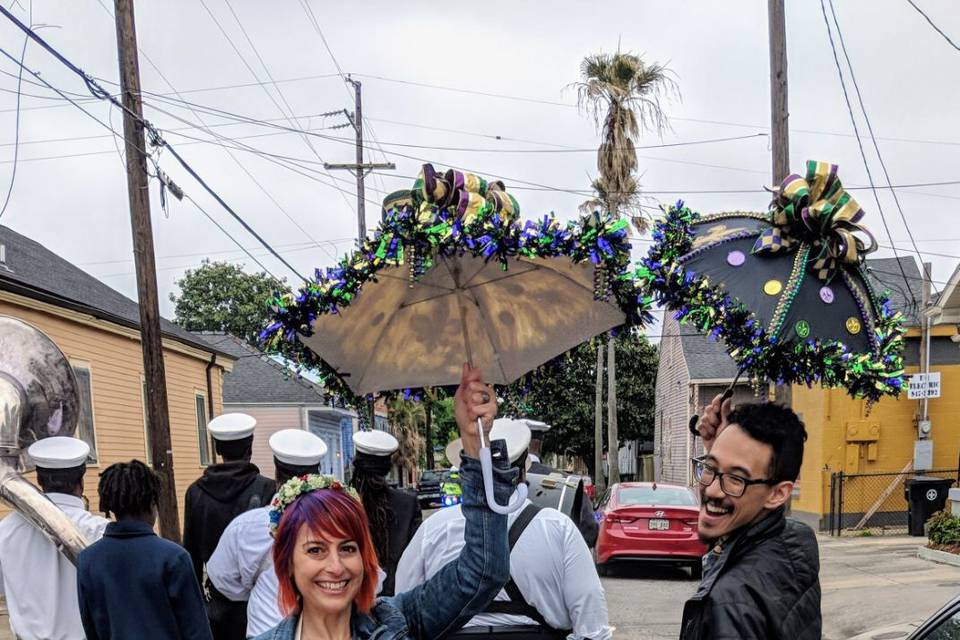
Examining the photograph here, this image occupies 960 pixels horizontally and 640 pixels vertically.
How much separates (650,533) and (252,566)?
9.01 meters

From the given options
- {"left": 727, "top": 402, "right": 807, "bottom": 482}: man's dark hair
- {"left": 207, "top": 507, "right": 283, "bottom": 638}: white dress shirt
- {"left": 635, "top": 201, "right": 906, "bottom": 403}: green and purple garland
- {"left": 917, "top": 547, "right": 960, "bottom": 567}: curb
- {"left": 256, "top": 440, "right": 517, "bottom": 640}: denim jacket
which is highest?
{"left": 635, "top": 201, "right": 906, "bottom": 403}: green and purple garland

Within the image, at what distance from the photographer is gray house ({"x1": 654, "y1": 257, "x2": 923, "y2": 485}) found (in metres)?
26.3

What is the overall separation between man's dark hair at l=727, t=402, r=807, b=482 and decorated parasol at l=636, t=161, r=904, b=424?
49 cm

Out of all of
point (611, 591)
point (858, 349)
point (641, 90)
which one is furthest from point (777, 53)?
point (641, 90)

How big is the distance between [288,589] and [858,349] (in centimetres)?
201

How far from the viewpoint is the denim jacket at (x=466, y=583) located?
2232 mm

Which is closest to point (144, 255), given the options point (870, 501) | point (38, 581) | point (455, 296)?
point (38, 581)

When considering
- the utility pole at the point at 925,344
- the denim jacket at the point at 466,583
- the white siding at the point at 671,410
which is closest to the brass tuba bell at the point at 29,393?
the denim jacket at the point at 466,583

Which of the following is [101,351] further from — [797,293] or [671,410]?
[671,410]

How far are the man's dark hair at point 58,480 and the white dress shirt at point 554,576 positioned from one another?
7.43 ft

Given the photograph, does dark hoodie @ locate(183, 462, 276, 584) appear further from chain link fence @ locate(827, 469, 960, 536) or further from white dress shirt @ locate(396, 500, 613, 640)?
chain link fence @ locate(827, 469, 960, 536)

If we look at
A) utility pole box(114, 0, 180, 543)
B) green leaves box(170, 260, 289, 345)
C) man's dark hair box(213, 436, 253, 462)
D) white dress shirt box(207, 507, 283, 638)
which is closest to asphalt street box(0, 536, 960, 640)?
utility pole box(114, 0, 180, 543)

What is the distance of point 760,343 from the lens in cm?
287

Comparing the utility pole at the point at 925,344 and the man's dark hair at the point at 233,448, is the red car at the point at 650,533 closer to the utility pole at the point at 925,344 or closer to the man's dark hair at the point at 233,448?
the man's dark hair at the point at 233,448
